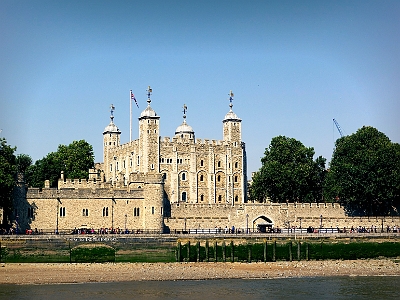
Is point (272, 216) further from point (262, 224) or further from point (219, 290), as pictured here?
point (219, 290)

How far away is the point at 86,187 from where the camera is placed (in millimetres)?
91500

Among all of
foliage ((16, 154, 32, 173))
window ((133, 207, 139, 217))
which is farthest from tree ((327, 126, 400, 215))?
foliage ((16, 154, 32, 173))

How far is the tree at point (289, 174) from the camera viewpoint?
349ft

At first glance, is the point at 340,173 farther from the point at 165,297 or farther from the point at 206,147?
the point at 165,297

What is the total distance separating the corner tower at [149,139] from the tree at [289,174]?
1246 cm

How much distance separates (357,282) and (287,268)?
747 centimetres

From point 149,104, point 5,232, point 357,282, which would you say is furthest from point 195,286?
point 149,104

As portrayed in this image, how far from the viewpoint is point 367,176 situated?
9712 cm

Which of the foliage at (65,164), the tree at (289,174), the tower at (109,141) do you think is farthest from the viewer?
the tower at (109,141)

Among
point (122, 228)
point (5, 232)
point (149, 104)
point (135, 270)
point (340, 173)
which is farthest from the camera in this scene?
point (149, 104)

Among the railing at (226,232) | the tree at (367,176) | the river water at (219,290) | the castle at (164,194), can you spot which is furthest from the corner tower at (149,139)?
the river water at (219,290)

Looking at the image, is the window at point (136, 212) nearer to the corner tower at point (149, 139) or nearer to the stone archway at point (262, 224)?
the stone archway at point (262, 224)

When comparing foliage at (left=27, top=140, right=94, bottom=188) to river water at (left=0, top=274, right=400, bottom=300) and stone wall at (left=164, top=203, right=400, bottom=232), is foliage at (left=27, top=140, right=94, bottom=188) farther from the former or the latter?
river water at (left=0, top=274, right=400, bottom=300)

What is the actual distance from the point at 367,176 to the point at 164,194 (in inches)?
890
